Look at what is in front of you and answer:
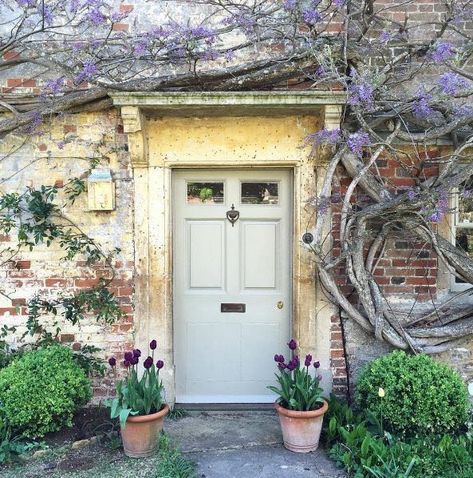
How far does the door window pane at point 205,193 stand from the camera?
490cm

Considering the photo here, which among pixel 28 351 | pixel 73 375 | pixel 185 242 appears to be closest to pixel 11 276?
pixel 28 351

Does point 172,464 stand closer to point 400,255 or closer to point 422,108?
point 400,255

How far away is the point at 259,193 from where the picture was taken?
490cm

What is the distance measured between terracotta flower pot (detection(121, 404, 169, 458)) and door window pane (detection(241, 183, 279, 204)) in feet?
6.97

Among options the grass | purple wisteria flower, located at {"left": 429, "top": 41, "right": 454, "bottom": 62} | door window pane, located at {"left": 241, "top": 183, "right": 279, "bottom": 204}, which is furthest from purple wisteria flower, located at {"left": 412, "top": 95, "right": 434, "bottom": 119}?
the grass

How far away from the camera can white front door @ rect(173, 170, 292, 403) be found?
4887 millimetres

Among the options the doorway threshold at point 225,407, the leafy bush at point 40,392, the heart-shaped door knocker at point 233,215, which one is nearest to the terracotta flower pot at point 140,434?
the leafy bush at point 40,392

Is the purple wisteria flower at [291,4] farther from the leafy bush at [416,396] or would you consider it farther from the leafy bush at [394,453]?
the leafy bush at [394,453]

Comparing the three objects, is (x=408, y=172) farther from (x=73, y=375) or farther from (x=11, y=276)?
(x=11, y=276)

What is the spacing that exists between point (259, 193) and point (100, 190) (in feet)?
4.91

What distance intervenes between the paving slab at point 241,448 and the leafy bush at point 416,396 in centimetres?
62

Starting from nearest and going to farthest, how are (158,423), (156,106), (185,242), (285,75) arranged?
(158,423)
(156,106)
(285,75)
(185,242)

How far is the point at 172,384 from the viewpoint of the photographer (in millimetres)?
4797

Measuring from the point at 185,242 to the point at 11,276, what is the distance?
1.65 metres
